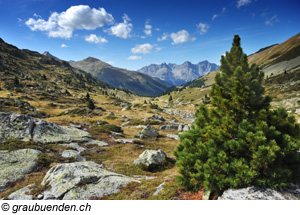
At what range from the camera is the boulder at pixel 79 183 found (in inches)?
382

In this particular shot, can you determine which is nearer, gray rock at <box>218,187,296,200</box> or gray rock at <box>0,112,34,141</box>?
gray rock at <box>218,187,296,200</box>

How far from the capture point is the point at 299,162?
23.4 feet

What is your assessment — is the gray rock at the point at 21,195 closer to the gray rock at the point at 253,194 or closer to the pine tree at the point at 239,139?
the pine tree at the point at 239,139

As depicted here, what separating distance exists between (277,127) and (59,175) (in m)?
14.5

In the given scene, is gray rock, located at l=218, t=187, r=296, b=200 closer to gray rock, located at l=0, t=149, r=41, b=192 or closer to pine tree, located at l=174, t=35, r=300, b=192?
pine tree, located at l=174, t=35, r=300, b=192

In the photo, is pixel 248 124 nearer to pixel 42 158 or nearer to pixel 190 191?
pixel 190 191

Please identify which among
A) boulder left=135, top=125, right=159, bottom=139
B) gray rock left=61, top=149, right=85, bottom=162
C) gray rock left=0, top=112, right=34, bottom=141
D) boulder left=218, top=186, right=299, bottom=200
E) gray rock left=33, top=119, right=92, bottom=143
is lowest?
boulder left=135, top=125, right=159, bottom=139

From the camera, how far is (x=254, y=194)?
257 inches

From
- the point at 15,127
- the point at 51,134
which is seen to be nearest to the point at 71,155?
the point at 51,134

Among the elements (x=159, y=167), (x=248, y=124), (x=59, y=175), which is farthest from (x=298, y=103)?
(x=59, y=175)

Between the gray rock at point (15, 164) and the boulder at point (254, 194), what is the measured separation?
586 inches

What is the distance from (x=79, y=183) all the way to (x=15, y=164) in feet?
23.6

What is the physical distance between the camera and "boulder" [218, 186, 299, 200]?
21.0 feet

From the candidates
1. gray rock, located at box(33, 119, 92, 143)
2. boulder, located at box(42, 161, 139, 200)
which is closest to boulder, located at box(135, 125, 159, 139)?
gray rock, located at box(33, 119, 92, 143)
